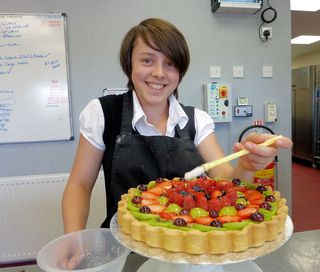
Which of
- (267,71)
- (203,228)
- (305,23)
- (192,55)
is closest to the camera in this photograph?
(203,228)

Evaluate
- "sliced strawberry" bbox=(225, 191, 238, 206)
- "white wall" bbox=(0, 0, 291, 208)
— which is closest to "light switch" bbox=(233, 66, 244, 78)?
"white wall" bbox=(0, 0, 291, 208)

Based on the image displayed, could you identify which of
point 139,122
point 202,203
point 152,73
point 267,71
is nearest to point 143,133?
point 139,122

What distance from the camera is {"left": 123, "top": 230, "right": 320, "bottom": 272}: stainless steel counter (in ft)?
2.80

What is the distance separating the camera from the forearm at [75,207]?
1.01 meters

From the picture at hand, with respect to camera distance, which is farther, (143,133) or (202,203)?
(143,133)

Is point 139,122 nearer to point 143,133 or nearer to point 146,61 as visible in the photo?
point 143,133

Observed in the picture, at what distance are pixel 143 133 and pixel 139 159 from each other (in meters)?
0.11

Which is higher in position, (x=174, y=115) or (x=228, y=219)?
(x=174, y=115)

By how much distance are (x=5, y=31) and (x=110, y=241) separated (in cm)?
205

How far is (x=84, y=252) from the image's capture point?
787 mm

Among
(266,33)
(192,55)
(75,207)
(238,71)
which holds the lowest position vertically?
(75,207)

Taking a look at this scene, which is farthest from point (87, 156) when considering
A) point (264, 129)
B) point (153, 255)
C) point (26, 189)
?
point (264, 129)

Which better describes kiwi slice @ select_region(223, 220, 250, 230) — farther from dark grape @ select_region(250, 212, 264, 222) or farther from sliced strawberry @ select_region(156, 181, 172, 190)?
sliced strawberry @ select_region(156, 181, 172, 190)

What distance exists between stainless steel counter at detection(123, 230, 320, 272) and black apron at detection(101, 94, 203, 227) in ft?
0.93
